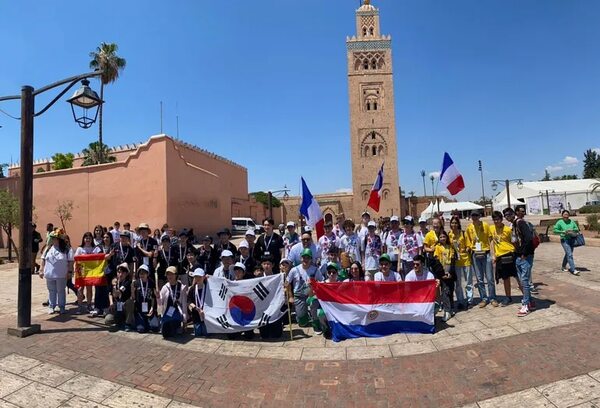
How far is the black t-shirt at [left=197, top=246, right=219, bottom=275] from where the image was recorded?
7.27 metres

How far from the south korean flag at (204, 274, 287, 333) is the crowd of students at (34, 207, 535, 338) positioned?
5.8 inches

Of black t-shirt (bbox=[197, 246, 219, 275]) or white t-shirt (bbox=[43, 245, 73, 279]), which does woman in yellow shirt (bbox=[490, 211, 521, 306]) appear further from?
white t-shirt (bbox=[43, 245, 73, 279])

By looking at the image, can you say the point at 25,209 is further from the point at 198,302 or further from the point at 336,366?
the point at 336,366

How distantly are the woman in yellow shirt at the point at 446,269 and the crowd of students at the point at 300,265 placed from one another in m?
0.02

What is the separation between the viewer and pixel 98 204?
2017 centimetres

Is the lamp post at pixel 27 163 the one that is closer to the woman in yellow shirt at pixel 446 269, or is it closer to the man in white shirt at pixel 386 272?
the man in white shirt at pixel 386 272

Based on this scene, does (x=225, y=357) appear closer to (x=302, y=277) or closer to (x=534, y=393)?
(x=302, y=277)

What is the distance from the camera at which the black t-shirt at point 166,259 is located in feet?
23.7

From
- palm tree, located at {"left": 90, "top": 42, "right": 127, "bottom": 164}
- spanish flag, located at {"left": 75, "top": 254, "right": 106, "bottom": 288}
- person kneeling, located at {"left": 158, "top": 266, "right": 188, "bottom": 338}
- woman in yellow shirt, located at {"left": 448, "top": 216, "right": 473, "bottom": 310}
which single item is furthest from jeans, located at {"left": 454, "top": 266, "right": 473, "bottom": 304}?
palm tree, located at {"left": 90, "top": 42, "right": 127, "bottom": 164}

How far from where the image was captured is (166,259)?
723 centimetres

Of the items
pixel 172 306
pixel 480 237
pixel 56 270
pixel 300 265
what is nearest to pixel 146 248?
pixel 56 270

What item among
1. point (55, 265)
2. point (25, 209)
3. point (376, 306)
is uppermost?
point (25, 209)

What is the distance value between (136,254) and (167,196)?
12746 mm

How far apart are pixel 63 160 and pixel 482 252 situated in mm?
40607
